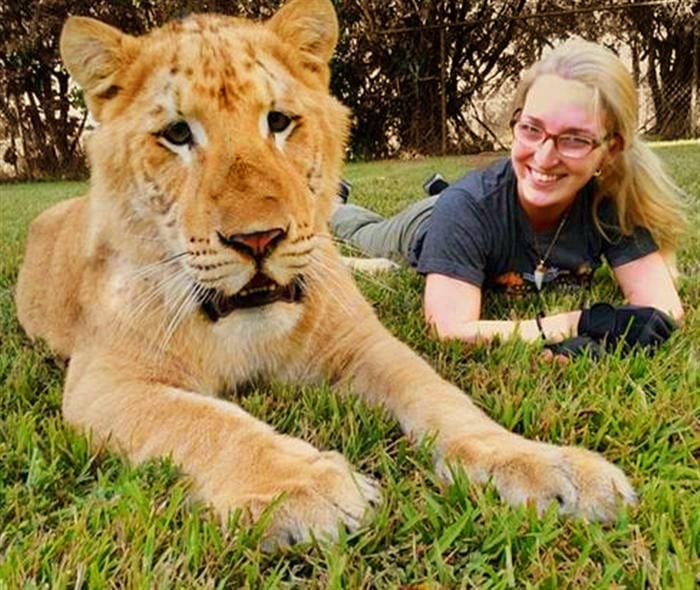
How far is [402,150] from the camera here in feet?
44.3

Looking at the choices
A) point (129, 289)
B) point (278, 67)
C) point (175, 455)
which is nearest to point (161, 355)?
point (129, 289)

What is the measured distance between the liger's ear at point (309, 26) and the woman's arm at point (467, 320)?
852mm

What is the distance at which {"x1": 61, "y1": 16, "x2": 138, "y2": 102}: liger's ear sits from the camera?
2.11 m

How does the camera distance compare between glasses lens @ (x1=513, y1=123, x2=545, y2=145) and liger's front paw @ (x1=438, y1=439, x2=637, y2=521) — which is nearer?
liger's front paw @ (x1=438, y1=439, x2=637, y2=521)

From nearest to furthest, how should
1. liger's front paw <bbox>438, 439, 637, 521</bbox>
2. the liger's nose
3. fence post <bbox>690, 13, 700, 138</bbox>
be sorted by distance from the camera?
liger's front paw <bbox>438, 439, 637, 521</bbox>, the liger's nose, fence post <bbox>690, 13, 700, 138</bbox>

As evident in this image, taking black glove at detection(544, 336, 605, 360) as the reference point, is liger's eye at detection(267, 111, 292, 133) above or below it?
above

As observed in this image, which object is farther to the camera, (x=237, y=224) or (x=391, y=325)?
(x=391, y=325)

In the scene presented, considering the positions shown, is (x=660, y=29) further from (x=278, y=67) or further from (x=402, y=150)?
(x=278, y=67)

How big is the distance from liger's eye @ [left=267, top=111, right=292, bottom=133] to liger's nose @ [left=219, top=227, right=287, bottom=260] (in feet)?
1.24

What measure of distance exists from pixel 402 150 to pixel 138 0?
4.66 metres

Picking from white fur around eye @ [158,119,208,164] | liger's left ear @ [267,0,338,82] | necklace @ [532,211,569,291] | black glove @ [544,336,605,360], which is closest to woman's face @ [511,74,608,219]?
necklace @ [532,211,569,291]

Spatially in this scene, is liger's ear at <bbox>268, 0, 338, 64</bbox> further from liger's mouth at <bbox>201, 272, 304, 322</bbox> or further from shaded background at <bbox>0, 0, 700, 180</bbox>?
shaded background at <bbox>0, 0, 700, 180</bbox>

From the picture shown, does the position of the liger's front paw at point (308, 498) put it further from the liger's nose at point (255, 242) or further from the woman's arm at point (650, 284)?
the woman's arm at point (650, 284)

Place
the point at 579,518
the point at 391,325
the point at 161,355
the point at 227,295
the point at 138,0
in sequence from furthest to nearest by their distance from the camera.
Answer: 1. the point at 138,0
2. the point at 391,325
3. the point at 161,355
4. the point at 227,295
5. the point at 579,518
